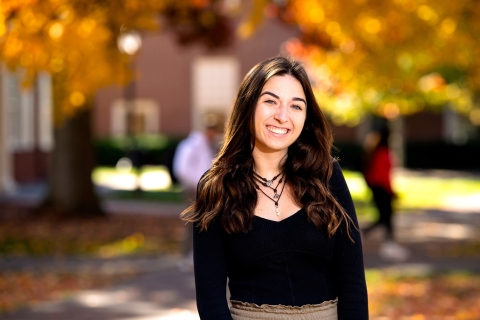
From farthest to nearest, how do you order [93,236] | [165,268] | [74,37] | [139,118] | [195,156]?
1. [139,118]
2. [93,236]
3. [165,268]
4. [195,156]
5. [74,37]

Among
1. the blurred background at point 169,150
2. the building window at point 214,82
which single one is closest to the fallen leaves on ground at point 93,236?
the blurred background at point 169,150

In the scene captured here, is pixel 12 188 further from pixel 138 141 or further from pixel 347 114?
pixel 138 141

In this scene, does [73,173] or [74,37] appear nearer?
[74,37]

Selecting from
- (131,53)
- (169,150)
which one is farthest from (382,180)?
(169,150)

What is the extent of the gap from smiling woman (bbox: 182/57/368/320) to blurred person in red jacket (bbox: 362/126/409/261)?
8046 mm

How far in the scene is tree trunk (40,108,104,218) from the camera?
1570 centimetres

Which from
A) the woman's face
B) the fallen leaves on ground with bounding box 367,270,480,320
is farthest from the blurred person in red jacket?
the woman's face

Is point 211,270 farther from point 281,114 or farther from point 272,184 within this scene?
point 281,114

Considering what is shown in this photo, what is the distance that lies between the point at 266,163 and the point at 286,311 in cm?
57

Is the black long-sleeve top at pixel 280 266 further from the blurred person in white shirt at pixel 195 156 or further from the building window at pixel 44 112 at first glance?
the building window at pixel 44 112

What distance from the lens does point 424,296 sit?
863 centimetres

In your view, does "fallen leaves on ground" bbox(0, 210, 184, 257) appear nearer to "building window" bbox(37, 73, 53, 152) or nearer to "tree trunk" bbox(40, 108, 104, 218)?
"tree trunk" bbox(40, 108, 104, 218)

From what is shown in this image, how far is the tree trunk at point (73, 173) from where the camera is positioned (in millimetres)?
15703

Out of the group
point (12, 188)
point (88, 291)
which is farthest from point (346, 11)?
point (12, 188)
